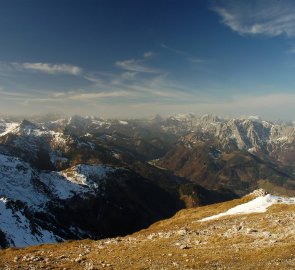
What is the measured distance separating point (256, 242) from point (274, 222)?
11.0 m

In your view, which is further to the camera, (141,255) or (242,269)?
(141,255)

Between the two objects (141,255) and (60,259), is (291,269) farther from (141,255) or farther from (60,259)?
(60,259)

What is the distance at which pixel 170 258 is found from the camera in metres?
42.8

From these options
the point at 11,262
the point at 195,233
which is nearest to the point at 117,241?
the point at 195,233

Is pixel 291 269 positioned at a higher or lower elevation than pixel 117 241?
higher

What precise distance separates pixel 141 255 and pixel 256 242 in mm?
13928

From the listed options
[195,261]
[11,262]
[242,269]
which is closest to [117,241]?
[11,262]

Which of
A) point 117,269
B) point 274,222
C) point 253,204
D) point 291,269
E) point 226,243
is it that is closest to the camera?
point 291,269

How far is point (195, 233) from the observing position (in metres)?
57.7

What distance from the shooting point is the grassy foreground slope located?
39750mm

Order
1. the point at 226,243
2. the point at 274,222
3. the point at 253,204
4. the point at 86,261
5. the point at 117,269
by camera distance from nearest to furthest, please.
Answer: the point at 117,269
the point at 86,261
the point at 226,243
the point at 274,222
the point at 253,204

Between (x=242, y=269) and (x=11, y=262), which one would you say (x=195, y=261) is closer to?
(x=242, y=269)

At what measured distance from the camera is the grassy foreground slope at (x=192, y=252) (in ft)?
130

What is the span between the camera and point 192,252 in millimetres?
45250
